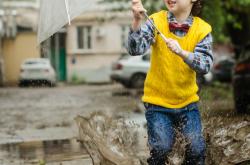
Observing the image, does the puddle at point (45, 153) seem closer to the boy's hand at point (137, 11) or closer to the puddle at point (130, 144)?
the puddle at point (130, 144)

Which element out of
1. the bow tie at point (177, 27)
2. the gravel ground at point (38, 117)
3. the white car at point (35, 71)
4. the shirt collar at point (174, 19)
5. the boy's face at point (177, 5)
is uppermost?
the boy's face at point (177, 5)

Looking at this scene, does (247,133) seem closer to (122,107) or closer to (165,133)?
(165,133)

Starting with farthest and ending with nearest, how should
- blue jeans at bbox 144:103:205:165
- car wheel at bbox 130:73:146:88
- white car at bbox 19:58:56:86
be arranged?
white car at bbox 19:58:56:86, car wheel at bbox 130:73:146:88, blue jeans at bbox 144:103:205:165

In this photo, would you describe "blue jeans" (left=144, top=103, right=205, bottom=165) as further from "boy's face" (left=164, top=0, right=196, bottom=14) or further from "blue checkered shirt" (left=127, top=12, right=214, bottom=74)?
"boy's face" (left=164, top=0, right=196, bottom=14)

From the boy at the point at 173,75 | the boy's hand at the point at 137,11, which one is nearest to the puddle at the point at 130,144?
the boy at the point at 173,75

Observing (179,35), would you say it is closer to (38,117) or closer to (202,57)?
(202,57)

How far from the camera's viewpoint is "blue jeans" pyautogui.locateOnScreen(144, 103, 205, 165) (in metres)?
5.11

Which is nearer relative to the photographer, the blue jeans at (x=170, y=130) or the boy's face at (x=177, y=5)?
the boy's face at (x=177, y=5)

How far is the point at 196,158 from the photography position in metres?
5.30

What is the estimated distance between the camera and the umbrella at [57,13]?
17.7ft

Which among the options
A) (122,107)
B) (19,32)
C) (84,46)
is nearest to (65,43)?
(84,46)

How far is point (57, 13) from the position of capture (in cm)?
548


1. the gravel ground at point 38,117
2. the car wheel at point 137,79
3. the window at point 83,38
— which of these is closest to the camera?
the gravel ground at point 38,117

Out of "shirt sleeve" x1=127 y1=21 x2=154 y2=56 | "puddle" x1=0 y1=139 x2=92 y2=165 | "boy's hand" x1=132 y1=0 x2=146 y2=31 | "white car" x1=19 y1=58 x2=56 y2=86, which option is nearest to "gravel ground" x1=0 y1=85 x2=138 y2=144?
"puddle" x1=0 y1=139 x2=92 y2=165
